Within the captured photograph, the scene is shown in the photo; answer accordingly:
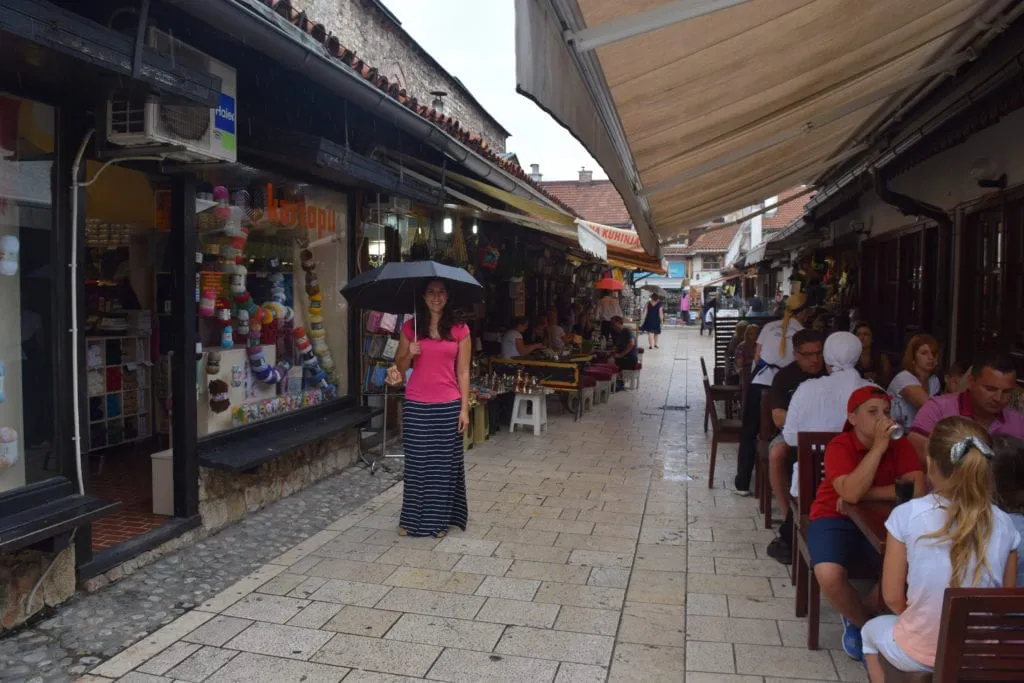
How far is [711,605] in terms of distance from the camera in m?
4.10

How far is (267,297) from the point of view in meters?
6.26

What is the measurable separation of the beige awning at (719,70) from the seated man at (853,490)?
5.32 feet

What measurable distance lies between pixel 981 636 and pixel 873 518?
3.09 ft

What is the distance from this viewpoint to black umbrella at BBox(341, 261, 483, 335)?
5.11 metres

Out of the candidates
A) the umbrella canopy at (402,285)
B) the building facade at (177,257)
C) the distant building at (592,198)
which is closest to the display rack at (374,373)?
the building facade at (177,257)

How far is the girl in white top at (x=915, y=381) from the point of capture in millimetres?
4950

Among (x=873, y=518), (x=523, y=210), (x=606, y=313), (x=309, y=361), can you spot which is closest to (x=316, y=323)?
(x=309, y=361)

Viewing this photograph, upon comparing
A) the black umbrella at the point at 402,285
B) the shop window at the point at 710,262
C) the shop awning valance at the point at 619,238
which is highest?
the shop window at the point at 710,262

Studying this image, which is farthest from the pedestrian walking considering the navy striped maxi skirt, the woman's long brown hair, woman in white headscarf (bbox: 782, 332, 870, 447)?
the woman's long brown hair

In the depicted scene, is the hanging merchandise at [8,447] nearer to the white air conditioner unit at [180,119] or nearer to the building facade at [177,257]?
the building facade at [177,257]

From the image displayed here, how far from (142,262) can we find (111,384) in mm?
1378

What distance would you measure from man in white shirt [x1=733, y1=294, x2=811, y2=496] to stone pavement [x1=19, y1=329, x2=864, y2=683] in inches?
9.4

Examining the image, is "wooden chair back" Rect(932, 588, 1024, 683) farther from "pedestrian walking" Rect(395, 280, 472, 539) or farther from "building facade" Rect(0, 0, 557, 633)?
"building facade" Rect(0, 0, 557, 633)

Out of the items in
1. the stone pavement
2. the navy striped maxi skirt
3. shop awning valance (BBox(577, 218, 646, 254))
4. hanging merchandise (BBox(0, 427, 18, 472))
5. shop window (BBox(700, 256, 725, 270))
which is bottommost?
the stone pavement
